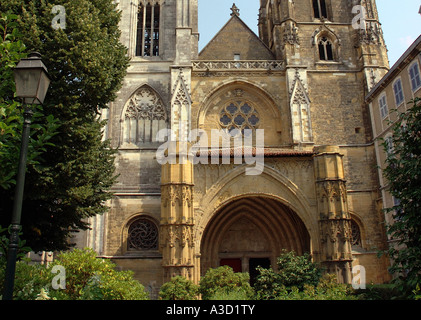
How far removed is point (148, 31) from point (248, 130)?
8.94 m

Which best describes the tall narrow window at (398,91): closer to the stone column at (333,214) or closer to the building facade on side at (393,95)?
the building facade on side at (393,95)

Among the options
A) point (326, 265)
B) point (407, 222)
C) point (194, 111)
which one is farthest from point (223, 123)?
point (407, 222)

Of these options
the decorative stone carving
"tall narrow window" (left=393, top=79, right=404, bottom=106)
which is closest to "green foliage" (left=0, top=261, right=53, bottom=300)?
the decorative stone carving

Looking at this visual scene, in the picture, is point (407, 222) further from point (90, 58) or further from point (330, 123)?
point (330, 123)

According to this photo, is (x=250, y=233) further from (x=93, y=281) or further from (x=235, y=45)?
(x=93, y=281)

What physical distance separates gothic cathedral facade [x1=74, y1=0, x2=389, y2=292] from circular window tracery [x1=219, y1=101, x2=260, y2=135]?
59 millimetres

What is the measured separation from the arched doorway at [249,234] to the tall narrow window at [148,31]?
35.5 ft

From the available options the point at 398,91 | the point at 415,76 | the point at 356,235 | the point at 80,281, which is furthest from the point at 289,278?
the point at 398,91

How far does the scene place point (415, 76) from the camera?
15414 mm

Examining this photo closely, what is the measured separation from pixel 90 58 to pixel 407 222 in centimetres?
855

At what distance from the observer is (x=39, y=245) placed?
35.8ft

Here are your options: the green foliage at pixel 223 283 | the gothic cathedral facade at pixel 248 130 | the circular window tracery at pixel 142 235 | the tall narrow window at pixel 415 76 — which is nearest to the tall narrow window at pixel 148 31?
the gothic cathedral facade at pixel 248 130

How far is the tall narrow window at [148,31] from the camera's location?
2266 cm

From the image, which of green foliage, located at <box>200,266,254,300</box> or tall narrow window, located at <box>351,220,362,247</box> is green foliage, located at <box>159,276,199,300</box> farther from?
tall narrow window, located at <box>351,220,362,247</box>
